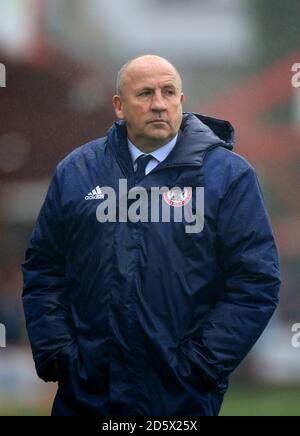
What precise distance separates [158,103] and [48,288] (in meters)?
0.65

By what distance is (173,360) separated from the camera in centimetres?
251

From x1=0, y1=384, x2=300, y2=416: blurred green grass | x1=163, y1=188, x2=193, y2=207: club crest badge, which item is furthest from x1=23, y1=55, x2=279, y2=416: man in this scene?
x1=0, y1=384, x2=300, y2=416: blurred green grass

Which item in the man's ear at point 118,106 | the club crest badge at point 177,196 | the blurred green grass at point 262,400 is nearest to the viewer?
the club crest badge at point 177,196

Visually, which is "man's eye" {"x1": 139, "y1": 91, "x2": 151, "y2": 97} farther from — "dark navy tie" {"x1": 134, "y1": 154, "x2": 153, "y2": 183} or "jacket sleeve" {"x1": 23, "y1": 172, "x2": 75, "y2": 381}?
"jacket sleeve" {"x1": 23, "y1": 172, "x2": 75, "y2": 381}

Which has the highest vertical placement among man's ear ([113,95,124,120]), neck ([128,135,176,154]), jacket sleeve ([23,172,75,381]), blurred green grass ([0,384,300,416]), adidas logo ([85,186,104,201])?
man's ear ([113,95,124,120])

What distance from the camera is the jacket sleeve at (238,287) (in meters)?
2.47

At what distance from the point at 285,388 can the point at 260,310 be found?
0.59 metres

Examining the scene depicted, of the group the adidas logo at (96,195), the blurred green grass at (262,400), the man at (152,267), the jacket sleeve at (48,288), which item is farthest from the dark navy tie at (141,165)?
the blurred green grass at (262,400)

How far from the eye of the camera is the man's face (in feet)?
8.42

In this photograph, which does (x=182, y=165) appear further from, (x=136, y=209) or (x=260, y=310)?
(x=260, y=310)

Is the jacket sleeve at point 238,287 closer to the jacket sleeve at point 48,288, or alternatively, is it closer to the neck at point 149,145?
the neck at point 149,145

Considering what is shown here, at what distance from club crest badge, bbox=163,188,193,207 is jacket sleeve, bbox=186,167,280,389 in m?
0.12

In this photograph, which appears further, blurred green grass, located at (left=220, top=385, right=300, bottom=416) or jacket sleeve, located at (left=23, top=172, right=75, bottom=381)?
blurred green grass, located at (left=220, top=385, right=300, bottom=416)
